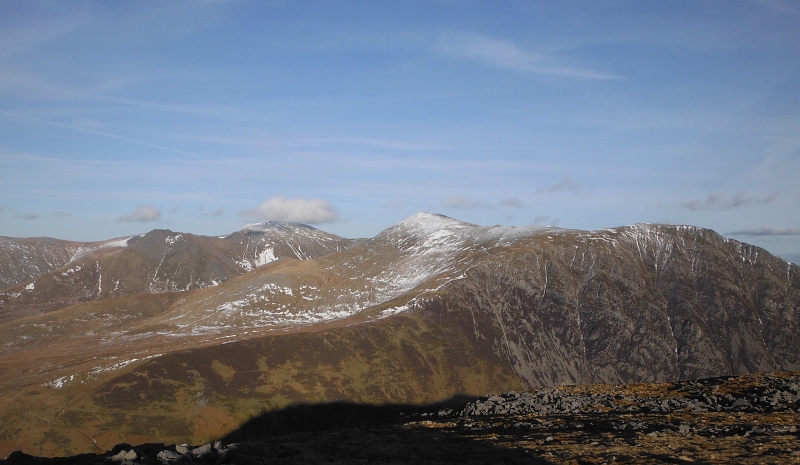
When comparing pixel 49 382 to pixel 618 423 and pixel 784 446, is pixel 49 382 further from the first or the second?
pixel 784 446

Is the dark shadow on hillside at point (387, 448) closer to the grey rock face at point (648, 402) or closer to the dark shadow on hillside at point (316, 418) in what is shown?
the grey rock face at point (648, 402)

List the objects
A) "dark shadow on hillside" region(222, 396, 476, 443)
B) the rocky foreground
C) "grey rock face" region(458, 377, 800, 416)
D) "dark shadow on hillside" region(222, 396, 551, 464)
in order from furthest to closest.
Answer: "dark shadow on hillside" region(222, 396, 476, 443)
"grey rock face" region(458, 377, 800, 416)
"dark shadow on hillside" region(222, 396, 551, 464)
the rocky foreground

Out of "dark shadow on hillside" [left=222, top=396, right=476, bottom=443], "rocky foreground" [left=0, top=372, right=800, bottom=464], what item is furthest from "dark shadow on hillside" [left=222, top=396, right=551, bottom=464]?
"dark shadow on hillside" [left=222, top=396, right=476, bottom=443]

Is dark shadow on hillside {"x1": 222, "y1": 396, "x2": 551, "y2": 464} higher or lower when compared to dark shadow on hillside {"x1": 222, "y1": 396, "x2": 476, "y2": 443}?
higher

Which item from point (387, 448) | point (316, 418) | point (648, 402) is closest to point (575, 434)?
point (387, 448)

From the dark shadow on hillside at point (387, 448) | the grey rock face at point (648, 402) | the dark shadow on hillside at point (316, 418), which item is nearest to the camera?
the dark shadow on hillside at point (387, 448)

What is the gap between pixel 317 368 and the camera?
168 meters

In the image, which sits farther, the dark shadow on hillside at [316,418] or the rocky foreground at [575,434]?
the dark shadow on hillside at [316,418]

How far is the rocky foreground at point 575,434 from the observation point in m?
24.1

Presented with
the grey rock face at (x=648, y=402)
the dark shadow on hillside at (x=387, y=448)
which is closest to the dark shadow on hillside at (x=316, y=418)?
the grey rock face at (x=648, y=402)

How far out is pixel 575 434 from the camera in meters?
31.3

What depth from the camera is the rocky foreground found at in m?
24.1

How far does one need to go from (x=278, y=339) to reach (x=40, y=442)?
71.7 metres

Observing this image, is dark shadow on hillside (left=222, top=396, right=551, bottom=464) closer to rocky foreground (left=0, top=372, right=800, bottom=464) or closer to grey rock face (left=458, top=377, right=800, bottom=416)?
rocky foreground (left=0, top=372, right=800, bottom=464)
